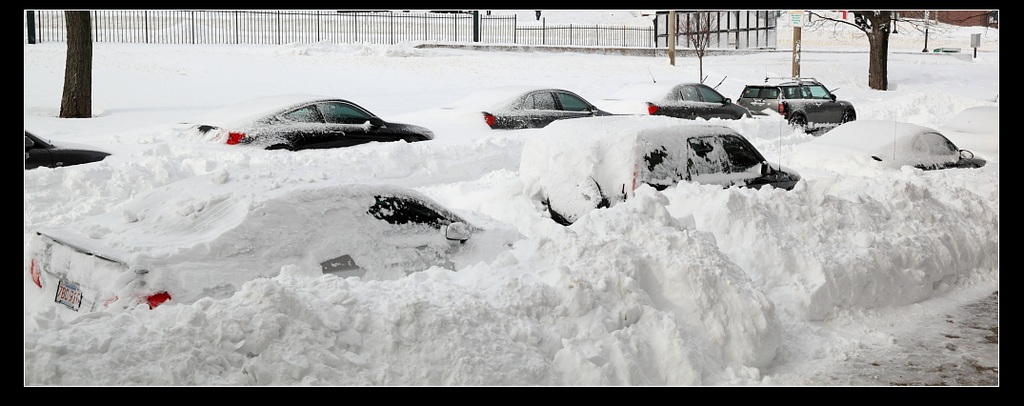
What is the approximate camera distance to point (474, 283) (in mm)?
5793

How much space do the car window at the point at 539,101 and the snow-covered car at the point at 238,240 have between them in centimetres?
380

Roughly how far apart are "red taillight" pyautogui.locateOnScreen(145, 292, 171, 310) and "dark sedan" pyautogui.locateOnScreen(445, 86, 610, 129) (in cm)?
528

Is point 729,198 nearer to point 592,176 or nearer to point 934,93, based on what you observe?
point 592,176

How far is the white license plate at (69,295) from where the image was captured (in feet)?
17.0

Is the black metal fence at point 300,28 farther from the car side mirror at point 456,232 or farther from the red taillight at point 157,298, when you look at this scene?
the red taillight at point 157,298

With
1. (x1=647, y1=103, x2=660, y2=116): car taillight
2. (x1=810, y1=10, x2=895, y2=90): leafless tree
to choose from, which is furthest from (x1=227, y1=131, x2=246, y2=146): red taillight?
(x1=647, y1=103, x2=660, y2=116): car taillight

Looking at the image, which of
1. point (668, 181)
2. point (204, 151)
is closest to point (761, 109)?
point (668, 181)

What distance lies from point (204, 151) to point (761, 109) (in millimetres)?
8614

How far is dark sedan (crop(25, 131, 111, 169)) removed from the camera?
6656 millimetres

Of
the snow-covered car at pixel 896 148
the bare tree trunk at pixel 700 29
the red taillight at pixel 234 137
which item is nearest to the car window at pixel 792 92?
the snow-covered car at pixel 896 148

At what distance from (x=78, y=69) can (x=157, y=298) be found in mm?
3266

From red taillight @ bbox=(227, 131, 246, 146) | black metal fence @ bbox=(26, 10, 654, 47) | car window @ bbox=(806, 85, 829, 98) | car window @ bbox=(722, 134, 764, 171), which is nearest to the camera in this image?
black metal fence @ bbox=(26, 10, 654, 47)

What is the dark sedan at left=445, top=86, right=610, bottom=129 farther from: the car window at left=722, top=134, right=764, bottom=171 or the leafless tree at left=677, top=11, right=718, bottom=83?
the car window at left=722, top=134, right=764, bottom=171

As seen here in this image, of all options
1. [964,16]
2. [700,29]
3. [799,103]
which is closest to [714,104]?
[799,103]
